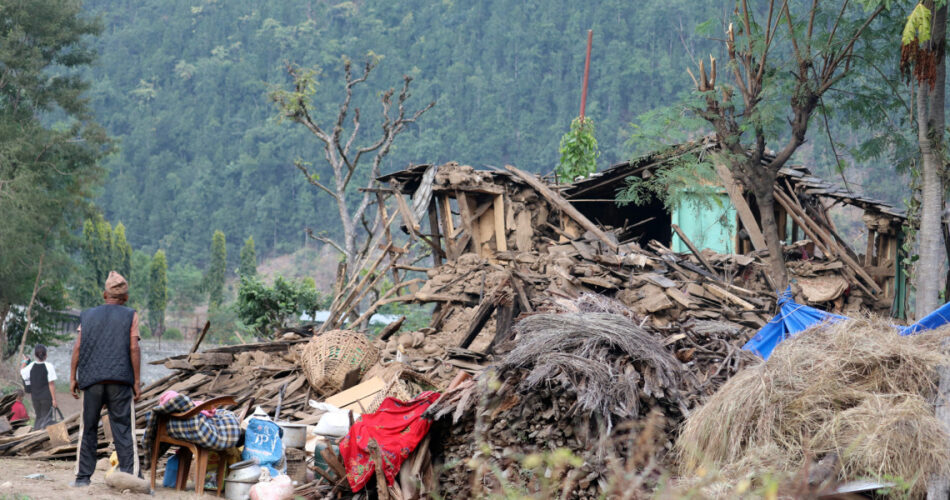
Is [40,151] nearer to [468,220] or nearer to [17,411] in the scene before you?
[17,411]

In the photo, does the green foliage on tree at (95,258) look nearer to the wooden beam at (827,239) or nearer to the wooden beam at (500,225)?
the wooden beam at (500,225)

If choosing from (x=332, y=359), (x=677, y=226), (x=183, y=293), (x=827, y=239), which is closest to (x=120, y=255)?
(x=183, y=293)

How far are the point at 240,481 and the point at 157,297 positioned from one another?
4413 cm

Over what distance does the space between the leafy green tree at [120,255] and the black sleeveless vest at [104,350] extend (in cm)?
4408

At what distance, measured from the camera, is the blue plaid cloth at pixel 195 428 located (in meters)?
6.91

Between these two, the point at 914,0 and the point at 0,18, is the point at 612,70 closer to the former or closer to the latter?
the point at 0,18

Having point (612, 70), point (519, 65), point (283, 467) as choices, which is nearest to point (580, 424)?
point (283, 467)

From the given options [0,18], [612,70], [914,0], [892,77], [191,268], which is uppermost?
[612,70]

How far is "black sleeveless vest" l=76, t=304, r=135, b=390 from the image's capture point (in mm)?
6625

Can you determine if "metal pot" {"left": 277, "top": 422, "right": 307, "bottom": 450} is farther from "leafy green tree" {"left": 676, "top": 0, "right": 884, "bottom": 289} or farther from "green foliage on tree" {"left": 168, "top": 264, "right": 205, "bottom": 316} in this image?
"green foliage on tree" {"left": 168, "top": 264, "right": 205, "bottom": 316}

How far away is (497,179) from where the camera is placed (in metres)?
14.9

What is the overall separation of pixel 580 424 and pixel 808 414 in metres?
1.81

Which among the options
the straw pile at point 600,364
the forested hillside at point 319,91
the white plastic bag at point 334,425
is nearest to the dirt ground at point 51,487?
the white plastic bag at point 334,425

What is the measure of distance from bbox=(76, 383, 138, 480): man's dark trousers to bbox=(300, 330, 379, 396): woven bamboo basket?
397 cm
